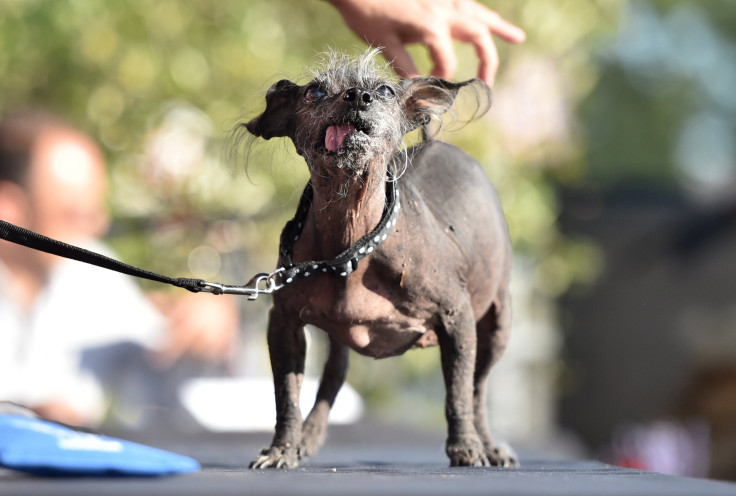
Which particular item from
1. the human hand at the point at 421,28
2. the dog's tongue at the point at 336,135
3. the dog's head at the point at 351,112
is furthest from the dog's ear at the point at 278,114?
the human hand at the point at 421,28

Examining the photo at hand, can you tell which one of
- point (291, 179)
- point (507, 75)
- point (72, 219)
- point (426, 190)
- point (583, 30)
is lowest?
point (426, 190)

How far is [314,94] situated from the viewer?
207cm

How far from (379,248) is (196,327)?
4.11 metres

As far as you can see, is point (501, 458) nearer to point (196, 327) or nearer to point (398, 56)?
point (398, 56)

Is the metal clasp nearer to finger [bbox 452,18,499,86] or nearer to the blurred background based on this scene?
finger [bbox 452,18,499,86]

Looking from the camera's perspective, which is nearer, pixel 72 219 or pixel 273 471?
pixel 273 471

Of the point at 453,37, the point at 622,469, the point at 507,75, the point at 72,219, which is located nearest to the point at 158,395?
the point at 72,219

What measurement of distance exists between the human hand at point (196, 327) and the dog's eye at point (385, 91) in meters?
4.19

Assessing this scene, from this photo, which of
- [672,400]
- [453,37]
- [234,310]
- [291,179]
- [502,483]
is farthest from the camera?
[672,400]

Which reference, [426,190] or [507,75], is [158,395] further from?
[426,190]

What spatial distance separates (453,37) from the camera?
9.00 feet

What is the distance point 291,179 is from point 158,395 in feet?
6.06

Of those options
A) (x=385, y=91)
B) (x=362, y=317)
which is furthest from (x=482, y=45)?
(x=362, y=317)

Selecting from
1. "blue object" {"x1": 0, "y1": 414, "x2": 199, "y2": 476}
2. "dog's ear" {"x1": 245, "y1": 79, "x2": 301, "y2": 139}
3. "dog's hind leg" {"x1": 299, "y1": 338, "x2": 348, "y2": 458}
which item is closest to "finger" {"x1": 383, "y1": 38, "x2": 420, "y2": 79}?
"dog's ear" {"x1": 245, "y1": 79, "x2": 301, "y2": 139}
